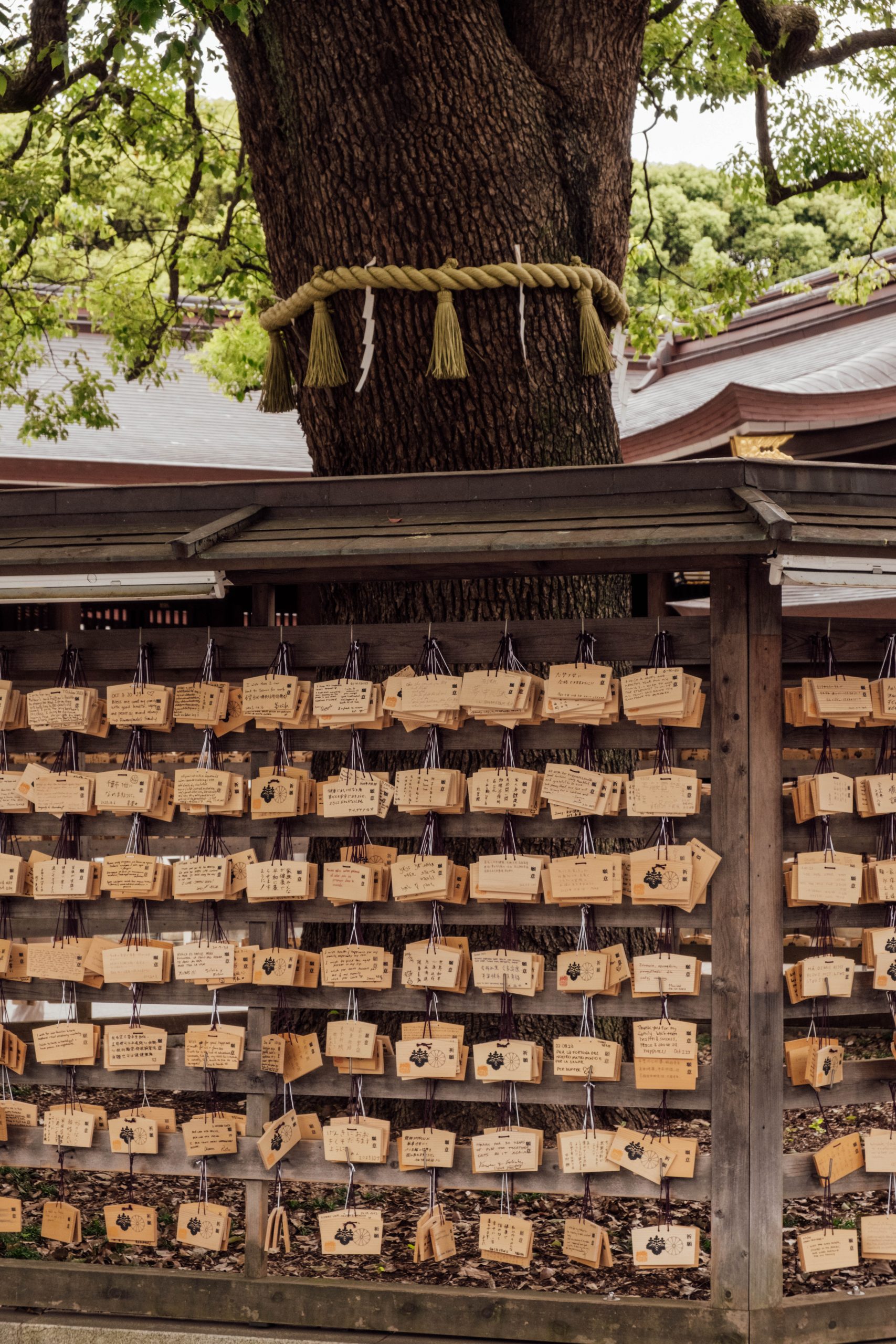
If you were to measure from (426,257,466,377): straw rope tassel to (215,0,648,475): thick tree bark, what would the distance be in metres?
0.25

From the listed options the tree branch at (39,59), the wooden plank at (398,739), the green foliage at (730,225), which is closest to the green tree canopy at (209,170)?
the tree branch at (39,59)

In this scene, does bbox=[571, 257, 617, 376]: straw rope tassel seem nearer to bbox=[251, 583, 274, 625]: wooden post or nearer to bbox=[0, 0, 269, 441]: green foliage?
bbox=[251, 583, 274, 625]: wooden post

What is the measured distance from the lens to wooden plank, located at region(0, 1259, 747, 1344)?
3977 mm

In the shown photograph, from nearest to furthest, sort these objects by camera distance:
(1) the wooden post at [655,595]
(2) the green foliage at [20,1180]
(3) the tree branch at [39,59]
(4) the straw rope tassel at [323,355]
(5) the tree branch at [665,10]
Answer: (4) the straw rope tassel at [323,355], (2) the green foliage at [20,1180], (3) the tree branch at [39,59], (5) the tree branch at [665,10], (1) the wooden post at [655,595]

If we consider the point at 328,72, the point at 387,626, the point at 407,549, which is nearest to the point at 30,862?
the point at 387,626

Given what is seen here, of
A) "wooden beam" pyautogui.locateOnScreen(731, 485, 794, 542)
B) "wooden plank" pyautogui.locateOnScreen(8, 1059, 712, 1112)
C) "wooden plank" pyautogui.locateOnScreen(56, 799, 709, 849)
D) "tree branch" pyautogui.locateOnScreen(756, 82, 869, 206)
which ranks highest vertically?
"tree branch" pyautogui.locateOnScreen(756, 82, 869, 206)

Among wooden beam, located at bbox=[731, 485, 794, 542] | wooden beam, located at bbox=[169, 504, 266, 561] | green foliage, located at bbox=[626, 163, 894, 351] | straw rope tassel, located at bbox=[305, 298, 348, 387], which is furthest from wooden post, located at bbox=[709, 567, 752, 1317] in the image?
green foliage, located at bbox=[626, 163, 894, 351]

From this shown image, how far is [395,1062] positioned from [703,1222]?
1.59 meters

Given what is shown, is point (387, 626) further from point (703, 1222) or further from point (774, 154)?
point (774, 154)

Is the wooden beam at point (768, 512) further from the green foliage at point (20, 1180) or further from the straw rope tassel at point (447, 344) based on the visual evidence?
the green foliage at point (20, 1180)

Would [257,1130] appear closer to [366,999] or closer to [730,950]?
[366,999]

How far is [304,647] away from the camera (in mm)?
4438

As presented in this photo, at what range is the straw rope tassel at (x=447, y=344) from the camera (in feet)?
16.1

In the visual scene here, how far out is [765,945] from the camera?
13.2 ft
